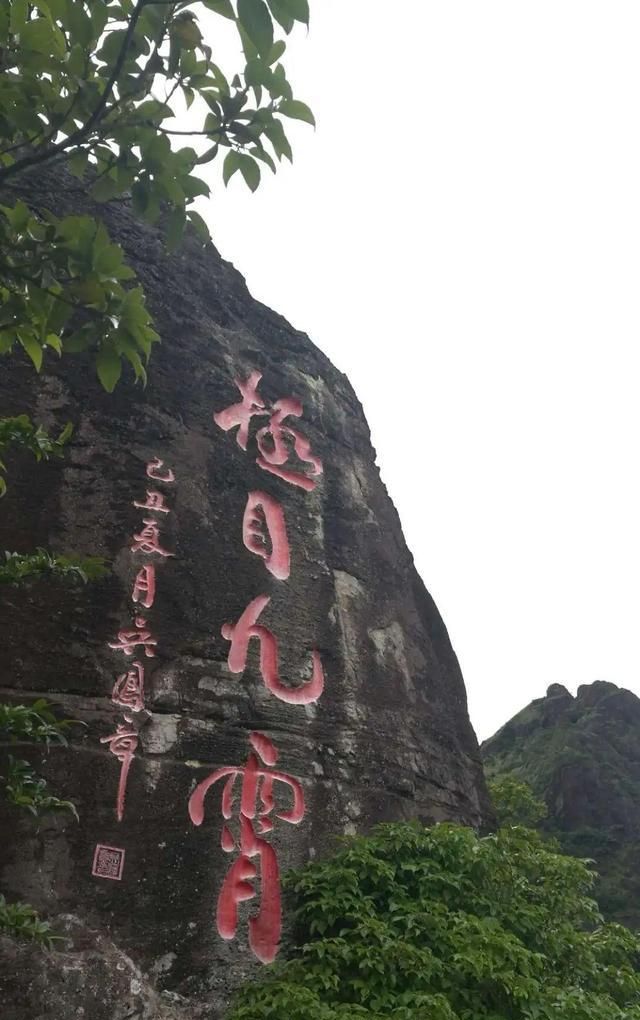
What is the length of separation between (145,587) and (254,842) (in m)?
1.53

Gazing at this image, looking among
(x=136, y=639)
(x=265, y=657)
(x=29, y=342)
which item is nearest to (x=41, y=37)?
(x=29, y=342)

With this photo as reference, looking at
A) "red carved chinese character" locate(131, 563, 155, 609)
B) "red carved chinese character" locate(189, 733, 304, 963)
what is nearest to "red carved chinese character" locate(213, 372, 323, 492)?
"red carved chinese character" locate(131, 563, 155, 609)

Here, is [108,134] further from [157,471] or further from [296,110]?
[157,471]

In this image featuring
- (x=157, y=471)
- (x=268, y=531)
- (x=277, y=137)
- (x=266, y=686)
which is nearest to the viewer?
(x=277, y=137)

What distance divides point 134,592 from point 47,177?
3.27 meters

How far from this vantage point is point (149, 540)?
5453 mm

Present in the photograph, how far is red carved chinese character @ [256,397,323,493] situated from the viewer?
21.2 ft

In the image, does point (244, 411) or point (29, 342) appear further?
point (244, 411)

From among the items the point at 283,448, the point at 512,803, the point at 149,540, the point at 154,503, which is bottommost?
the point at 512,803

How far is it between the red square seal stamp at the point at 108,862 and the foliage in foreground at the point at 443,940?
2.75 ft

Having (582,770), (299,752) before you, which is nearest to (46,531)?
(299,752)

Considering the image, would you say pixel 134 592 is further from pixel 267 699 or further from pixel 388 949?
pixel 388 949

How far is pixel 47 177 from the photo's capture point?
6.54 m

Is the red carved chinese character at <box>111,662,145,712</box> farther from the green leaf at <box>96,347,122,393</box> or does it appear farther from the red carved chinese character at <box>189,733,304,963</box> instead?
the green leaf at <box>96,347,122,393</box>
